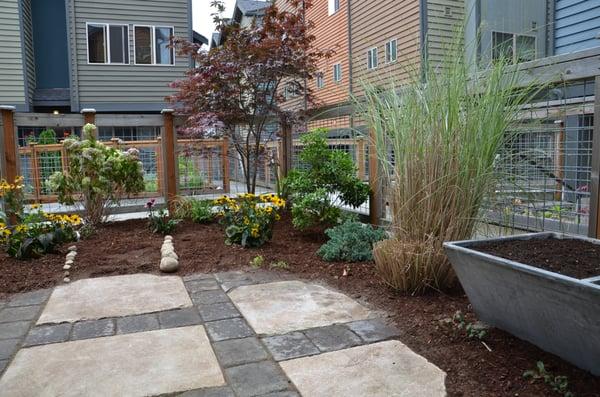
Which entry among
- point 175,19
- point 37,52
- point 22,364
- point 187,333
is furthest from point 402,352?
point 37,52

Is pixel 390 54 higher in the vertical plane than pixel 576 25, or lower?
A: lower

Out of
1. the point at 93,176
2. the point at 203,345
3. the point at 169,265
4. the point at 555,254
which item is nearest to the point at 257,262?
the point at 169,265

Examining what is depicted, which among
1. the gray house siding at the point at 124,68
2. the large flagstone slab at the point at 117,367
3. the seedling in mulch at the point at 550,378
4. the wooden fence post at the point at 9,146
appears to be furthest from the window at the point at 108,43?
the seedling in mulch at the point at 550,378

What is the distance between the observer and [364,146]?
524 centimetres

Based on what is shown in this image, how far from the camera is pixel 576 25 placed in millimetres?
7766

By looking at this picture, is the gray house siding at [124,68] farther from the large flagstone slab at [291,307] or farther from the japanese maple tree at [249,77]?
the large flagstone slab at [291,307]

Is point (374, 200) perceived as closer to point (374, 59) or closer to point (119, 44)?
point (374, 59)

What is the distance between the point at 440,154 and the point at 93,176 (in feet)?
13.2

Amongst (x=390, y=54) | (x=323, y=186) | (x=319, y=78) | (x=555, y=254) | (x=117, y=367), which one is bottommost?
(x=117, y=367)

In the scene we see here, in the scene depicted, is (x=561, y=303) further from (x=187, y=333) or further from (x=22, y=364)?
(x=22, y=364)

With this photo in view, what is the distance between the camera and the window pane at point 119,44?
12.2 metres

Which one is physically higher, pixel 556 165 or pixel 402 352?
pixel 556 165

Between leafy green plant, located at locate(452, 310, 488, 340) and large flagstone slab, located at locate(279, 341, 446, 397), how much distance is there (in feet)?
1.03

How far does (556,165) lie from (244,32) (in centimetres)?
376
